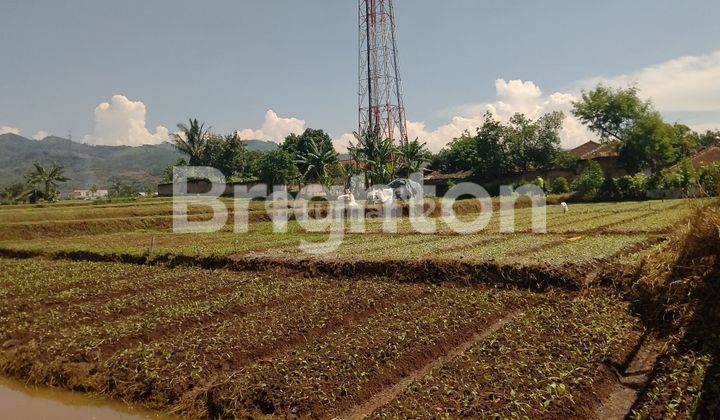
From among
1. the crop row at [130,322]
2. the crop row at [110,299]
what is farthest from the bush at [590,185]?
the crop row at [110,299]

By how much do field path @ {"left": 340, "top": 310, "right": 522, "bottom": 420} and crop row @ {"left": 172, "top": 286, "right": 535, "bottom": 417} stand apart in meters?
0.09

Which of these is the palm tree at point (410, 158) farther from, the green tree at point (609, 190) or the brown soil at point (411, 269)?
the brown soil at point (411, 269)

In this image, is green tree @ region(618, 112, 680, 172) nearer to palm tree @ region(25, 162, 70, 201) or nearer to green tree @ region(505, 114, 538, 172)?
green tree @ region(505, 114, 538, 172)

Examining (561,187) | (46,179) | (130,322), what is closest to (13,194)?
(46,179)

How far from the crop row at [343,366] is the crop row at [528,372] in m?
0.62

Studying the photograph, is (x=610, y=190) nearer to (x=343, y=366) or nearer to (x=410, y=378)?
(x=410, y=378)

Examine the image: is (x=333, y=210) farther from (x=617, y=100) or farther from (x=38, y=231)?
(x=617, y=100)

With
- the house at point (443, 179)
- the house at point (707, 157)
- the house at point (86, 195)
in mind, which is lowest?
the house at point (86, 195)

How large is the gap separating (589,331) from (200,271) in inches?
440

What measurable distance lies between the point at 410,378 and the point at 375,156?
3185 cm

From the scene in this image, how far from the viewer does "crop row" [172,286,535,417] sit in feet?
20.1

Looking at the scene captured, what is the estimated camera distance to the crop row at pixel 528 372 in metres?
5.59

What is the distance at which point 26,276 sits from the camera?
15.1 metres

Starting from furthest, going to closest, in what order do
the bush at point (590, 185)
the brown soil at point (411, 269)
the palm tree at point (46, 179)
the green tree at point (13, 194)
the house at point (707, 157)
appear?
the palm tree at point (46, 179)
the green tree at point (13, 194)
the house at point (707, 157)
the bush at point (590, 185)
the brown soil at point (411, 269)
